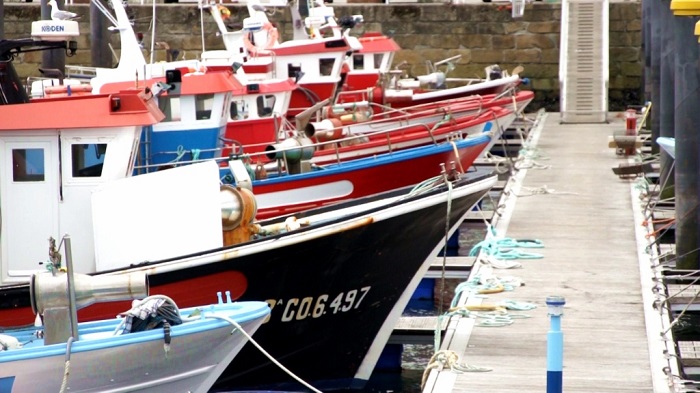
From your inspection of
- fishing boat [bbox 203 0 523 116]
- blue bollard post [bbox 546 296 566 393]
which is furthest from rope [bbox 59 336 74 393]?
fishing boat [bbox 203 0 523 116]

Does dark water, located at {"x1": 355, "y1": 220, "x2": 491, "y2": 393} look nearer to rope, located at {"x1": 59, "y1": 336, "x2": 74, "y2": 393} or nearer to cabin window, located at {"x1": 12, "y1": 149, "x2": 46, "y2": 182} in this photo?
cabin window, located at {"x1": 12, "y1": 149, "x2": 46, "y2": 182}

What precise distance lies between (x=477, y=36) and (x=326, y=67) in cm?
1035

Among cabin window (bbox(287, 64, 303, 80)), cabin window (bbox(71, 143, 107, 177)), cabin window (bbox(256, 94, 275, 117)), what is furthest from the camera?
cabin window (bbox(287, 64, 303, 80))

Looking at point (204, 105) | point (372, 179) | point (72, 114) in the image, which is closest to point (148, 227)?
point (72, 114)

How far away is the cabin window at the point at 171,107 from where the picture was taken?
12.5 m

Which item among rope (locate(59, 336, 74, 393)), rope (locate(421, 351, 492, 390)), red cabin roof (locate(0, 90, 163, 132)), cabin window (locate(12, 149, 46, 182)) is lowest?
rope (locate(421, 351, 492, 390))

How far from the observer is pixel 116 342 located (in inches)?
273

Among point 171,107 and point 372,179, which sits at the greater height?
point 171,107

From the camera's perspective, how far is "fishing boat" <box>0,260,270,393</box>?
6883 mm

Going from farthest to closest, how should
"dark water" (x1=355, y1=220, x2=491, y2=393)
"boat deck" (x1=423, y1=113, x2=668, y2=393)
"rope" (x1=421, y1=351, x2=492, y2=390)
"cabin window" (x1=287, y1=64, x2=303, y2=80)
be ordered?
"cabin window" (x1=287, y1=64, x2=303, y2=80) < "dark water" (x1=355, y1=220, x2=491, y2=393) < "rope" (x1=421, y1=351, x2=492, y2=390) < "boat deck" (x1=423, y1=113, x2=668, y2=393)

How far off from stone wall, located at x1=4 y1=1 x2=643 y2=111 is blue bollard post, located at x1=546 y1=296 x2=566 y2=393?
2092 cm

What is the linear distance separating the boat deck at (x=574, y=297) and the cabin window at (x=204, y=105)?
295 centimetres

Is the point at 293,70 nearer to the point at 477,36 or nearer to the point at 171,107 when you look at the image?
the point at 171,107

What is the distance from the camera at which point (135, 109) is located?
8.82 metres
